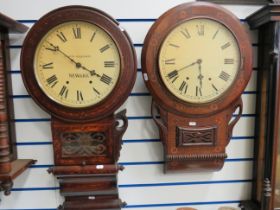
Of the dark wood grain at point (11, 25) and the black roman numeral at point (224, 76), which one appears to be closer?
the dark wood grain at point (11, 25)

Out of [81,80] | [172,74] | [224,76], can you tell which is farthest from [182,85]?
[81,80]

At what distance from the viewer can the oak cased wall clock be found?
977mm

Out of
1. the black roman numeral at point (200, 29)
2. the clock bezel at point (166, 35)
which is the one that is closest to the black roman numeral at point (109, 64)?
the clock bezel at point (166, 35)

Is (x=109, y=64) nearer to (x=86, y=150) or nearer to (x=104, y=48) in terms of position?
(x=104, y=48)

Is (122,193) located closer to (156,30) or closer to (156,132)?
(156,132)

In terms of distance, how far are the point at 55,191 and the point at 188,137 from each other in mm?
722

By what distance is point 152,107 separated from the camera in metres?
1.08

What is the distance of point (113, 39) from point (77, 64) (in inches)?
7.2

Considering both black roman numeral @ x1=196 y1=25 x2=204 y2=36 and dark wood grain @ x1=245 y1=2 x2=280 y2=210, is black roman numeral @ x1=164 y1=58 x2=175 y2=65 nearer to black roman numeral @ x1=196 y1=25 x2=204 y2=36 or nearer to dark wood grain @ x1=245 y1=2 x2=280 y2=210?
black roman numeral @ x1=196 y1=25 x2=204 y2=36

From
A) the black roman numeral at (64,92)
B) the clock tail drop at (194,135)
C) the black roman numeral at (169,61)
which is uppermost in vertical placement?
the black roman numeral at (169,61)

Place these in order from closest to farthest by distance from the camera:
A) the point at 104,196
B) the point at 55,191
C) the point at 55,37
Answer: the point at 55,37 → the point at 104,196 → the point at 55,191

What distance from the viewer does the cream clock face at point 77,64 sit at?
3.25 ft

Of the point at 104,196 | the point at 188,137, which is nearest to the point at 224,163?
the point at 188,137

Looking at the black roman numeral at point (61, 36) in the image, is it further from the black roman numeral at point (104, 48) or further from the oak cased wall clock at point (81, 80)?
the black roman numeral at point (104, 48)
